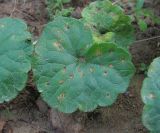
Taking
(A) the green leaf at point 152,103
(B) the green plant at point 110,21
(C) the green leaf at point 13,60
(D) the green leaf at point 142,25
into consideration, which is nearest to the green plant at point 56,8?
(B) the green plant at point 110,21

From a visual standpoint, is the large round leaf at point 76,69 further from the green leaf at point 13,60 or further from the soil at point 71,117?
the soil at point 71,117

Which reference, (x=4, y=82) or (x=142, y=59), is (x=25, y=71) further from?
(x=142, y=59)

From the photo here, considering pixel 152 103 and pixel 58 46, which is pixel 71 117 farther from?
pixel 152 103

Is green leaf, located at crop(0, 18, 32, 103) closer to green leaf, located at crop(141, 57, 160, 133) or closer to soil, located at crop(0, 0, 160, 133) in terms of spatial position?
soil, located at crop(0, 0, 160, 133)

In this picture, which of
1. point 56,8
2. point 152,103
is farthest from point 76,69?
point 56,8

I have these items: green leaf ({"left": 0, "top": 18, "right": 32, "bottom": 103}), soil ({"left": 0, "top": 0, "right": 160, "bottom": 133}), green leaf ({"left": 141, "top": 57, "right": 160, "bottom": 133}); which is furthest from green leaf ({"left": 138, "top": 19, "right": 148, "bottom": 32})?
green leaf ({"left": 0, "top": 18, "right": 32, "bottom": 103})
